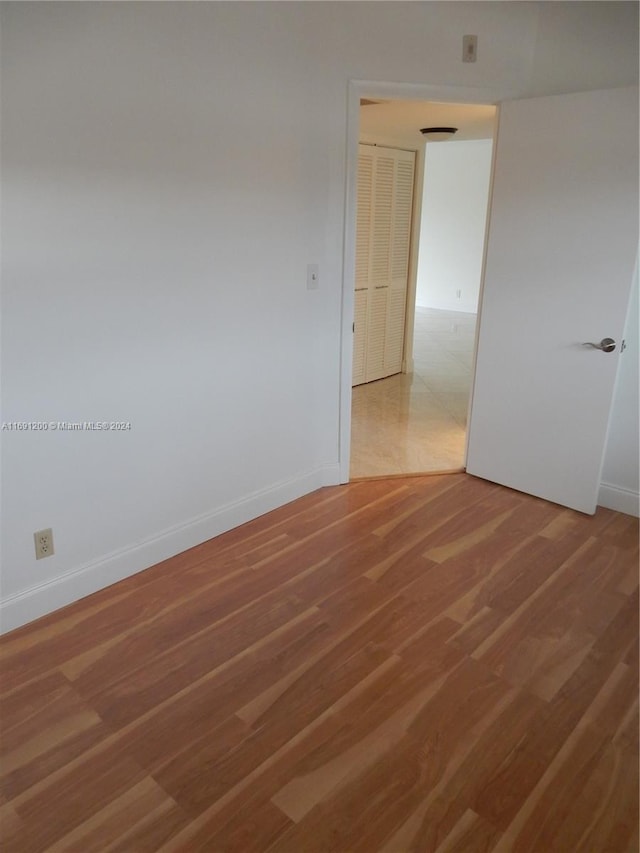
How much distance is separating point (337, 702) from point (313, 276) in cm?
200

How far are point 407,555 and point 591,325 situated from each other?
57.5 inches

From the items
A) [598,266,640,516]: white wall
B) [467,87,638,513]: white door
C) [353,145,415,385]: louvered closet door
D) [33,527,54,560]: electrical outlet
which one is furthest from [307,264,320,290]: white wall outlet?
[353,145,415,385]: louvered closet door

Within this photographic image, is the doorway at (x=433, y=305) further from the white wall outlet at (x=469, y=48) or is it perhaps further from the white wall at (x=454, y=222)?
the white wall outlet at (x=469, y=48)

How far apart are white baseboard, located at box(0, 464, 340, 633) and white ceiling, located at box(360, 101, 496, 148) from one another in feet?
7.79

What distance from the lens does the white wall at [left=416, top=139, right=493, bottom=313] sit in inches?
356

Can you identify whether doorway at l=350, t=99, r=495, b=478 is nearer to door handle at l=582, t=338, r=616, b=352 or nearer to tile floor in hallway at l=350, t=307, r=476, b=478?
tile floor in hallway at l=350, t=307, r=476, b=478

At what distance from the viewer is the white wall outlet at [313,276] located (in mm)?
3090

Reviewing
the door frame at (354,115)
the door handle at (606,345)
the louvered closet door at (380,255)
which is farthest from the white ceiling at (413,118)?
the door handle at (606,345)

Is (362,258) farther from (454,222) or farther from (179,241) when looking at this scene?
(454,222)

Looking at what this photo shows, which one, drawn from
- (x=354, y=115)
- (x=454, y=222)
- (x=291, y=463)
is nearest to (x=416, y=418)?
(x=291, y=463)

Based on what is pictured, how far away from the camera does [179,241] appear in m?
2.52

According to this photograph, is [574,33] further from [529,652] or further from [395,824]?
[395,824]

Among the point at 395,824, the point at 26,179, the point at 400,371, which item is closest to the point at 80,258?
the point at 26,179

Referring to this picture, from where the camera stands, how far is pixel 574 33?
9.87 ft
